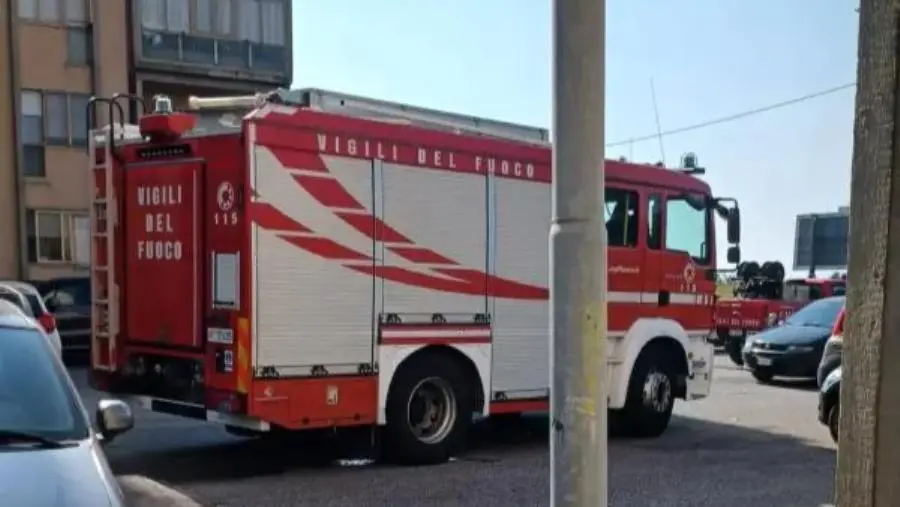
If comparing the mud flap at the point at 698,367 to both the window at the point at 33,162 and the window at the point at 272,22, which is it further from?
the window at the point at 272,22

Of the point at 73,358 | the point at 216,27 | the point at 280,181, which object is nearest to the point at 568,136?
Answer: the point at 280,181

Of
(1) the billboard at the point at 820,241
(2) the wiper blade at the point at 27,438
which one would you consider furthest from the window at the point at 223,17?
(2) the wiper blade at the point at 27,438

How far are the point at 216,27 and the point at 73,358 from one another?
1382 cm

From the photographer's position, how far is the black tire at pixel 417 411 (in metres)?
9.15

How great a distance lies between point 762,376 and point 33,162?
2020cm

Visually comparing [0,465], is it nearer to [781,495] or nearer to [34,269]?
[781,495]

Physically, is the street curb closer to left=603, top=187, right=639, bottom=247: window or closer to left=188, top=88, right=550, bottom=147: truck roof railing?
left=188, top=88, right=550, bottom=147: truck roof railing

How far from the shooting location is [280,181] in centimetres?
833

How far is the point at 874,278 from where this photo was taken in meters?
3.32

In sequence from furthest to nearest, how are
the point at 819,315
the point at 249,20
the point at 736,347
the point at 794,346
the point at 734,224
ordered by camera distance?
the point at 249,20
the point at 736,347
the point at 819,315
the point at 794,346
the point at 734,224

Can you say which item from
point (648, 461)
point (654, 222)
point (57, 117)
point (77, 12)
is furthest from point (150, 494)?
point (77, 12)

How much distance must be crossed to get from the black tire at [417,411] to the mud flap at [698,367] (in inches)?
139

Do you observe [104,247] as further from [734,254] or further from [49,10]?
[49,10]

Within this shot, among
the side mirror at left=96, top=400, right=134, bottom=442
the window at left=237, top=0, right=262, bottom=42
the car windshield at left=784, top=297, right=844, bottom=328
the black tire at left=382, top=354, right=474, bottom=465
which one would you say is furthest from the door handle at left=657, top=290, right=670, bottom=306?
the window at left=237, top=0, right=262, bottom=42
